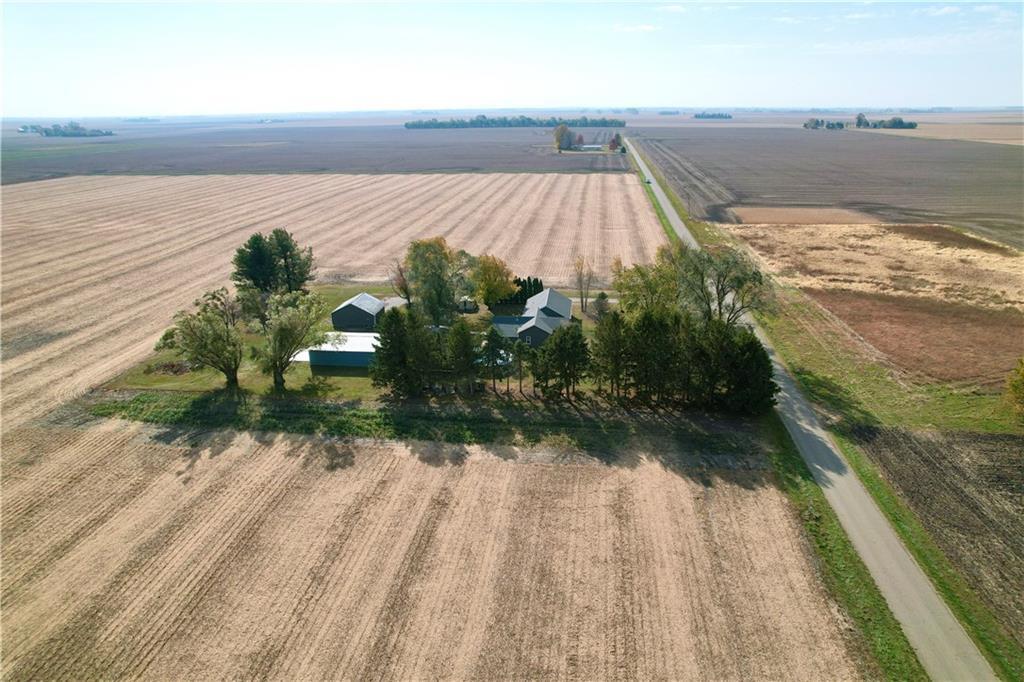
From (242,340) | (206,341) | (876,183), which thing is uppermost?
(876,183)

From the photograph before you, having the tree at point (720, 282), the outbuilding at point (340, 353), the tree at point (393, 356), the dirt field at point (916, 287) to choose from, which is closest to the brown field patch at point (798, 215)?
the dirt field at point (916, 287)

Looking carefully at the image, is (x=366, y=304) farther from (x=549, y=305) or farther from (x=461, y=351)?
(x=549, y=305)

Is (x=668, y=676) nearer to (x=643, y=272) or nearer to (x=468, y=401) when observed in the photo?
(x=468, y=401)

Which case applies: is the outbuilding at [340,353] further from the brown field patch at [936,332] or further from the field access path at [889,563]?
the brown field patch at [936,332]

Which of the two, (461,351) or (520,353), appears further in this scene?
→ (520,353)

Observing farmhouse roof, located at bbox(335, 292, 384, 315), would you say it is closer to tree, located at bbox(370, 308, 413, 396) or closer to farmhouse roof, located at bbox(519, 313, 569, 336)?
tree, located at bbox(370, 308, 413, 396)

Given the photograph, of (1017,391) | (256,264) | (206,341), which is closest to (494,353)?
(206,341)

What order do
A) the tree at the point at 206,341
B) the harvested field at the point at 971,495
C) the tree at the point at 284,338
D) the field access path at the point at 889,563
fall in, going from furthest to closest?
the tree at the point at 284,338, the tree at the point at 206,341, the harvested field at the point at 971,495, the field access path at the point at 889,563

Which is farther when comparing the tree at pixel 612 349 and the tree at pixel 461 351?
the tree at pixel 461 351
